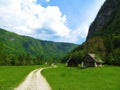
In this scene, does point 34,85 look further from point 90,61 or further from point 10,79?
point 90,61

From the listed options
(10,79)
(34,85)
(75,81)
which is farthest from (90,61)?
(34,85)

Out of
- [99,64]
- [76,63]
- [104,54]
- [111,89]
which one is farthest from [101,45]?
[111,89]

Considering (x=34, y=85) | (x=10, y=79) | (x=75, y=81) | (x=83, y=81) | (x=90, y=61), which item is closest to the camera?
(x=34, y=85)

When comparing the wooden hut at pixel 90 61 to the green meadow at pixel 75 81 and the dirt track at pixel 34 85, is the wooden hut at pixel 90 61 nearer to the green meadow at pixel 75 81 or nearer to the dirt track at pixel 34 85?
the green meadow at pixel 75 81

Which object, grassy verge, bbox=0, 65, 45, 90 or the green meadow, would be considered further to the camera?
the green meadow

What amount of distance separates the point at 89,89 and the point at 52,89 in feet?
18.5

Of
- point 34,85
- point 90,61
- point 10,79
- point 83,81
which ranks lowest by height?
point 34,85

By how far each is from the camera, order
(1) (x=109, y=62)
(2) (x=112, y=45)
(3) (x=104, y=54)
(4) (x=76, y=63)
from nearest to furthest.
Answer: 1. (1) (x=109, y=62)
2. (4) (x=76, y=63)
3. (3) (x=104, y=54)
4. (2) (x=112, y=45)

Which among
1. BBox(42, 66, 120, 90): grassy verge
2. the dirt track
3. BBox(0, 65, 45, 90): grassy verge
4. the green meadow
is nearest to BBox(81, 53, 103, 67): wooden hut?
BBox(0, 65, 45, 90): grassy verge

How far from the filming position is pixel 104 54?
155250 millimetres

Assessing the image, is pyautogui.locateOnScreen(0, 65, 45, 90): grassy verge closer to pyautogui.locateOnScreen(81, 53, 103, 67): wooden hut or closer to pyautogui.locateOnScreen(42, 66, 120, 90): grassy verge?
pyautogui.locateOnScreen(42, 66, 120, 90): grassy verge

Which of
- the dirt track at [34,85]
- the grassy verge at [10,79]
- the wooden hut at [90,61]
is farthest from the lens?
the wooden hut at [90,61]

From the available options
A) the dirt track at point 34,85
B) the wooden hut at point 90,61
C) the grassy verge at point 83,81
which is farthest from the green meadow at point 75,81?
the wooden hut at point 90,61

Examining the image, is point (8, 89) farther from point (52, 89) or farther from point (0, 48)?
point (0, 48)
